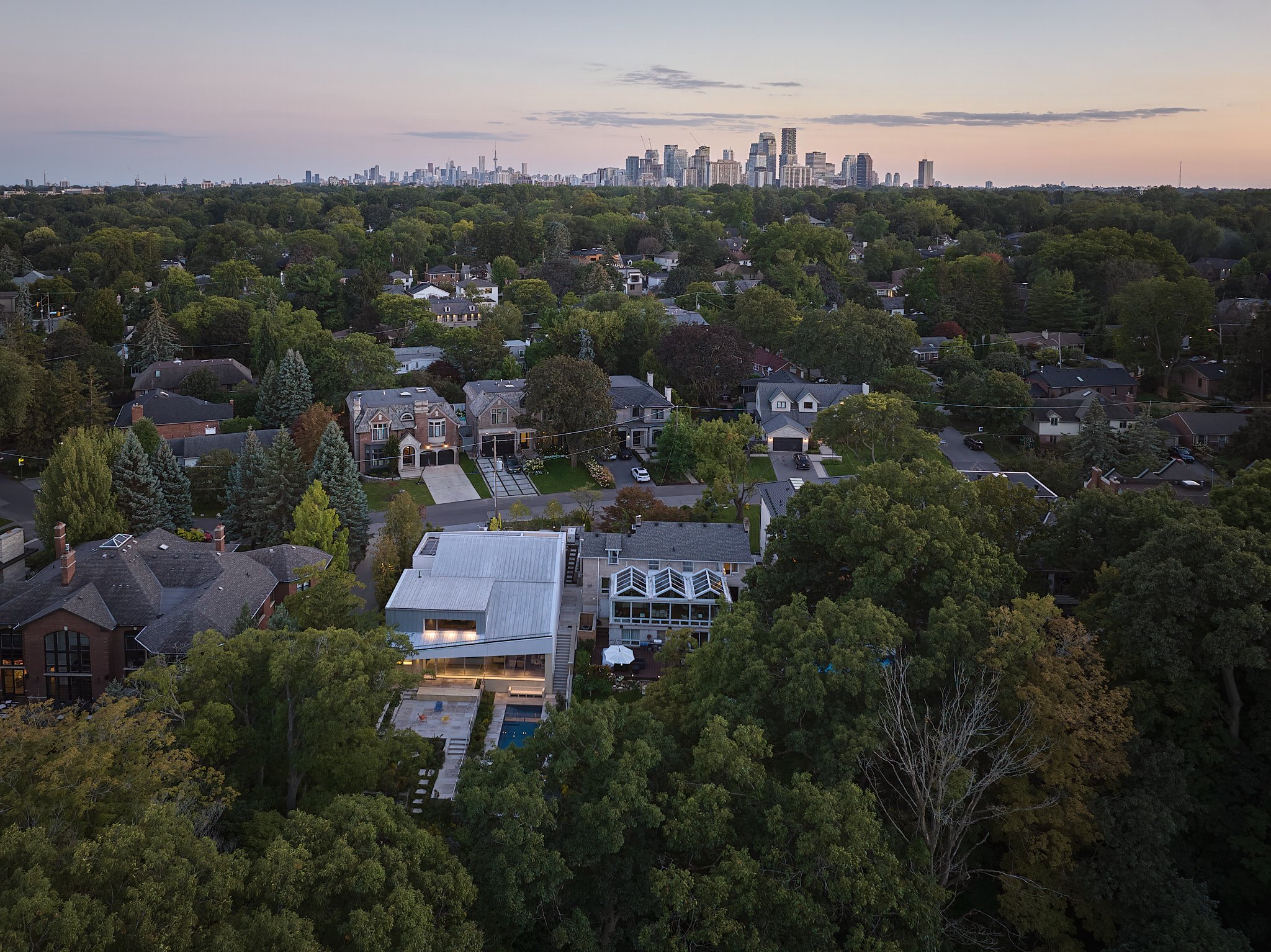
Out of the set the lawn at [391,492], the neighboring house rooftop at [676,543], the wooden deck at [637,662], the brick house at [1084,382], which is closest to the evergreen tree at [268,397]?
the lawn at [391,492]

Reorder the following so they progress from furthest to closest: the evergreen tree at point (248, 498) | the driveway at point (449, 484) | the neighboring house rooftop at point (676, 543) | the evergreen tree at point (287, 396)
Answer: the evergreen tree at point (287, 396) → the driveway at point (449, 484) → the evergreen tree at point (248, 498) → the neighboring house rooftop at point (676, 543)

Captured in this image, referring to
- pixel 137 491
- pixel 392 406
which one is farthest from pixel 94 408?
pixel 392 406

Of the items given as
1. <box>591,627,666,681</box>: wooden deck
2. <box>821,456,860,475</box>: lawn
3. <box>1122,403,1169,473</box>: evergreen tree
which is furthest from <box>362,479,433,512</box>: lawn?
<box>1122,403,1169,473</box>: evergreen tree

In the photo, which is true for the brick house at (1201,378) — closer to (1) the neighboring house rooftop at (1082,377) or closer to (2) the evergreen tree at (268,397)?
(1) the neighboring house rooftop at (1082,377)

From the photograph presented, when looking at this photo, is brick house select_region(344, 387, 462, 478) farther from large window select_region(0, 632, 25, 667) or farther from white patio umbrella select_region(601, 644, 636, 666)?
white patio umbrella select_region(601, 644, 636, 666)

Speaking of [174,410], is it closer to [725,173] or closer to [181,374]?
[181,374]

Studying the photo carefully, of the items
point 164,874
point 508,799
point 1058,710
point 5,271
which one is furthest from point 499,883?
point 5,271
